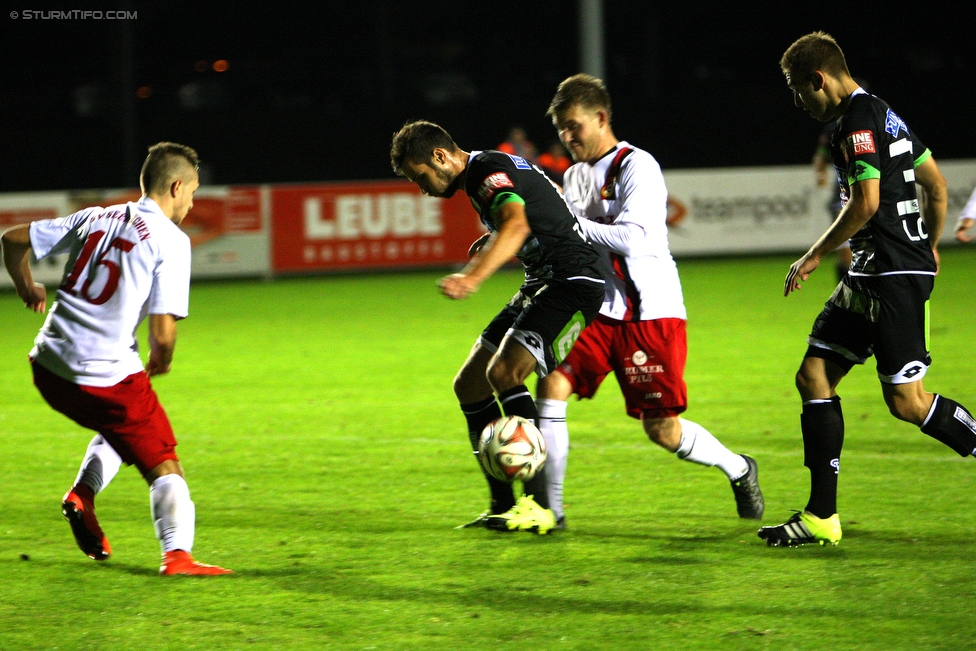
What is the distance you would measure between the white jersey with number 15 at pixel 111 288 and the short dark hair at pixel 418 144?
3.16 feet

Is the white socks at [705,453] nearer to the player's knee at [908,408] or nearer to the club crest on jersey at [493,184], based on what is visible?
the player's knee at [908,408]

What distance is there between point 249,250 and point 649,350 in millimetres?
13688

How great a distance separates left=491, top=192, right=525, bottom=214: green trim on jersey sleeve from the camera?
5.27 m

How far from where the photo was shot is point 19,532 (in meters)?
5.90

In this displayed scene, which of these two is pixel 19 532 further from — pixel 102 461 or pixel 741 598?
pixel 741 598

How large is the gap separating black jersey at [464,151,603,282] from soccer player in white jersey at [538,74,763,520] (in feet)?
0.68

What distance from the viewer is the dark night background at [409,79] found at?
97.4 ft

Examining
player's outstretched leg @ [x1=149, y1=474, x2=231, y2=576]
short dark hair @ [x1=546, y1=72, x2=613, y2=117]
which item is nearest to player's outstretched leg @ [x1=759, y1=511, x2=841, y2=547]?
short dark hair @ [x1=546, y1=72, x2=613, y2=117]

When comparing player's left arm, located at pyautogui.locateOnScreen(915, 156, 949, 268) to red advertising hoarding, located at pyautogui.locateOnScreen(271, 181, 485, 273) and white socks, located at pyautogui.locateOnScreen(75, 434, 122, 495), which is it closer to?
white socks, located at pyautogui.locateOnScreen(75, 434, 122, 495)

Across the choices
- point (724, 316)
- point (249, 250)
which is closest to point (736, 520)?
point (724, 316)

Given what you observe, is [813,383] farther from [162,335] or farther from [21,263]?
[21,263]

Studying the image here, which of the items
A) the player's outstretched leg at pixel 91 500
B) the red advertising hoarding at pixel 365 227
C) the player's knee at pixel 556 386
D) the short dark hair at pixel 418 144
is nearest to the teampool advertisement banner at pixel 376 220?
the red advertising hoarding at pixel 365 227

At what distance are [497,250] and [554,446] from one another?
3.72 feet

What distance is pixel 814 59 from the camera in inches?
206
